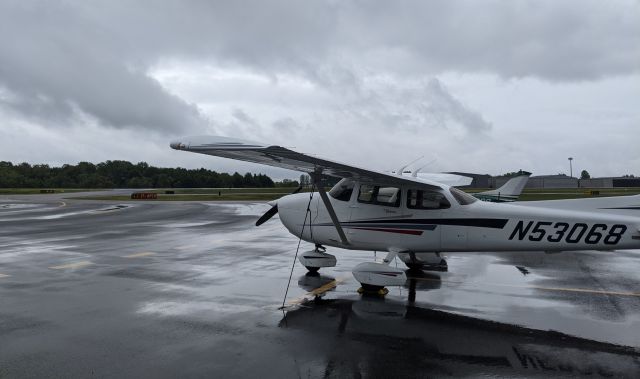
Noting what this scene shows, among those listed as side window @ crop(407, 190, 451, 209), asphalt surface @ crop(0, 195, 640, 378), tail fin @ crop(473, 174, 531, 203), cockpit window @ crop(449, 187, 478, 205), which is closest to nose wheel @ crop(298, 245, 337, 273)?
asphalt surface @ crop(0, 195, 640, 378)

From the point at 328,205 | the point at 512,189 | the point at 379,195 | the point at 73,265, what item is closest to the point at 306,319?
the point at 328,205

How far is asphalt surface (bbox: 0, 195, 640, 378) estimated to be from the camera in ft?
15.6

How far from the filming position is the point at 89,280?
8.95m

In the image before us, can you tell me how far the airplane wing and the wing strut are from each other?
127 millimetres

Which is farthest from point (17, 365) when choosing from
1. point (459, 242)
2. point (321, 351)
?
point (459, 242)

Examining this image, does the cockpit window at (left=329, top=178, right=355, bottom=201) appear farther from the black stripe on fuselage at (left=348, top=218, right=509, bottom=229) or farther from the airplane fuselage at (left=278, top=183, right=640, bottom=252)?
the black stripe on fuselage at (left=348, top=218, right=509, bottom=229)

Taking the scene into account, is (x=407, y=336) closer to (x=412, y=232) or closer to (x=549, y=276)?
(x=412, y=232)

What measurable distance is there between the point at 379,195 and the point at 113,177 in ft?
415

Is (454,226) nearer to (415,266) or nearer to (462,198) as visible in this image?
(462,198)

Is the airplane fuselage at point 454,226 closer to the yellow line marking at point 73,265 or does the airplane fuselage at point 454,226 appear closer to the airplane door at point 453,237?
the airplane door at point 453,237

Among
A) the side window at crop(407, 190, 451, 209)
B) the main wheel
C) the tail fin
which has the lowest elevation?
the main wheel

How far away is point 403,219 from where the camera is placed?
848 cm

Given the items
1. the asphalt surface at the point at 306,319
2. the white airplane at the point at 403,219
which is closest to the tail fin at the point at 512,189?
the asphalt surface at the point at 306,319

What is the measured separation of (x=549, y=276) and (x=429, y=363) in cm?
579
